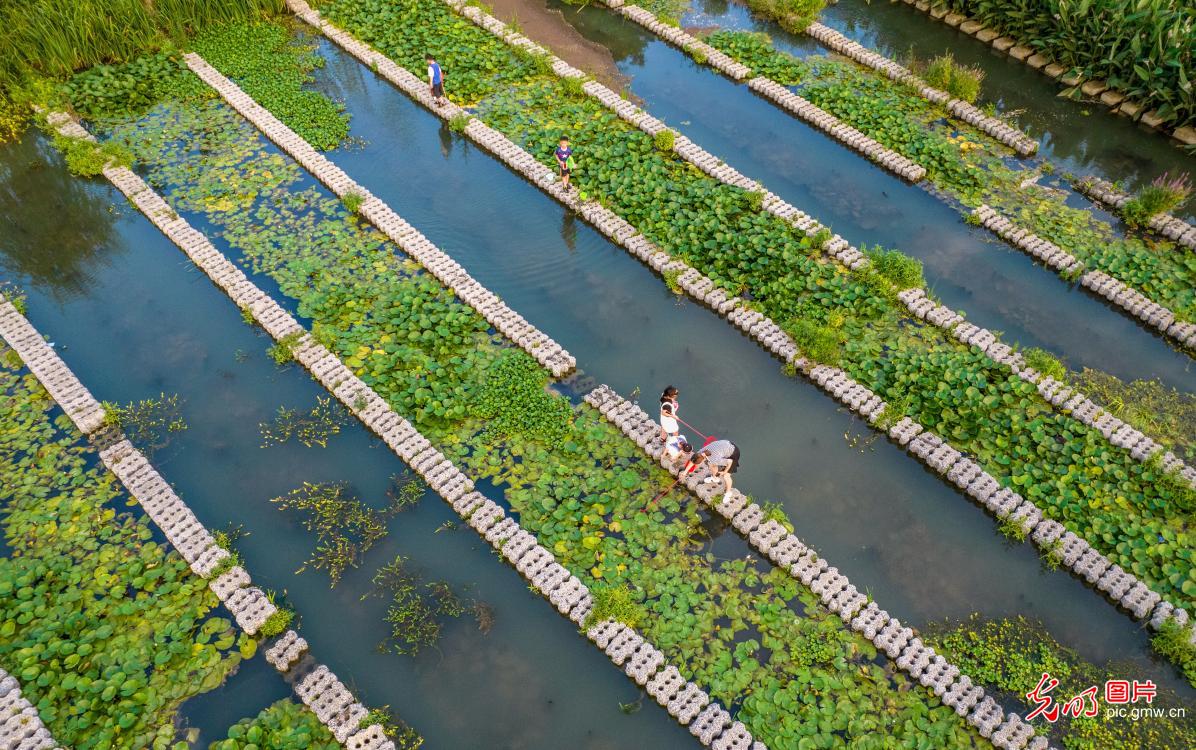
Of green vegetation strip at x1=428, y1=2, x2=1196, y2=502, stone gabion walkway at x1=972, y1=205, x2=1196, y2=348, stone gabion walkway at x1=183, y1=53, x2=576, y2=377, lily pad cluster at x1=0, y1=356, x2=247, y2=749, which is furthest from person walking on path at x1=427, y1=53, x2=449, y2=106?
stone gabion walkway at x1=972, y1=205, x2=1196, y2=348

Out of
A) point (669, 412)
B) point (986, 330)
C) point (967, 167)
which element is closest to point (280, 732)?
point (669, 412)

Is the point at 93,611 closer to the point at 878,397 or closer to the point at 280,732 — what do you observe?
the point at 280,732

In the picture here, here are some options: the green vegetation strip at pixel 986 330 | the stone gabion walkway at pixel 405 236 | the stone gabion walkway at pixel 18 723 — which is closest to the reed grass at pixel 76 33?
the stone gabion walkway at pixel 405 236

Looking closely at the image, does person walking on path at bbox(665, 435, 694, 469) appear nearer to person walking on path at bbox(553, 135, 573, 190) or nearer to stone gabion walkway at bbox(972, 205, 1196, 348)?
person walking on path at bbox(553, 135, 573, 190)

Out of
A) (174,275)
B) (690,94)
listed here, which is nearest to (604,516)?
(174,275)

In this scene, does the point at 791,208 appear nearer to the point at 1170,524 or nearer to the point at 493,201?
the point at 493,201

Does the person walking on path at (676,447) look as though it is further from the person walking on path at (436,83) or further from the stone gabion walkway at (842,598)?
the person walking on path at (436,83)
